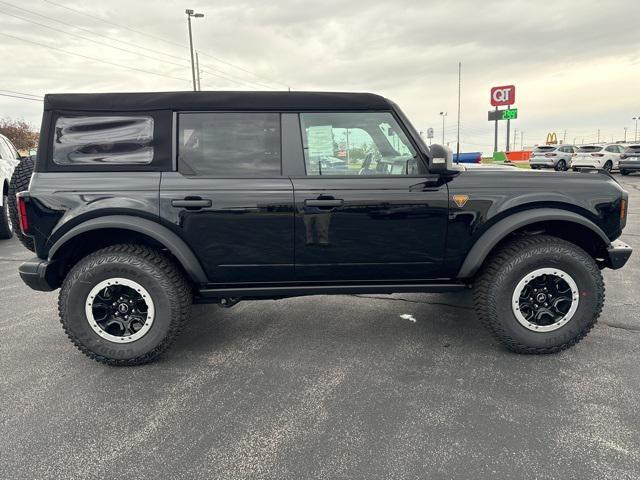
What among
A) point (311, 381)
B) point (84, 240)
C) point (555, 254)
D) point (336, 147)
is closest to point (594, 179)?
point (555, 254)

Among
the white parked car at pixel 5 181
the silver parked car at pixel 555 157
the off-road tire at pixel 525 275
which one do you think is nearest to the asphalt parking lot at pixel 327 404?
the off-road tire at pixel 525 275

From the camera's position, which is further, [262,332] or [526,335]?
[262,332]

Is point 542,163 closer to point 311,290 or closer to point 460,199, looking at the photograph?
point 460,199

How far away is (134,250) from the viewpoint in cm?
298

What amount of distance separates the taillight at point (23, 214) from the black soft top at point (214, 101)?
65 centimetres

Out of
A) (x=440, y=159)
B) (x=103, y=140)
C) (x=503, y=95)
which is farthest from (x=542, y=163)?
(x=103, y=140)

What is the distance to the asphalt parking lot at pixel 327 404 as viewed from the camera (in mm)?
2047

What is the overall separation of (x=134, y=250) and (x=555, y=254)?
2.95m

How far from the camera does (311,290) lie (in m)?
3.10

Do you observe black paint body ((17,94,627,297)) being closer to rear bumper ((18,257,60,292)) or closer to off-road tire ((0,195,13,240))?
rear bumper ((18,257,60,292))

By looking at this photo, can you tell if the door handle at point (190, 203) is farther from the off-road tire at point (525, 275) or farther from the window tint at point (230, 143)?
the off-road tire at point (525, 275)

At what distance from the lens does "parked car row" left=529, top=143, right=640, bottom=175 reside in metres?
19.7

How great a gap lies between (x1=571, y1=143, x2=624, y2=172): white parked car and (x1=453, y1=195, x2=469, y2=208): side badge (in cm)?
2231

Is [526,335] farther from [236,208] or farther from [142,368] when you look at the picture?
[142,368]
